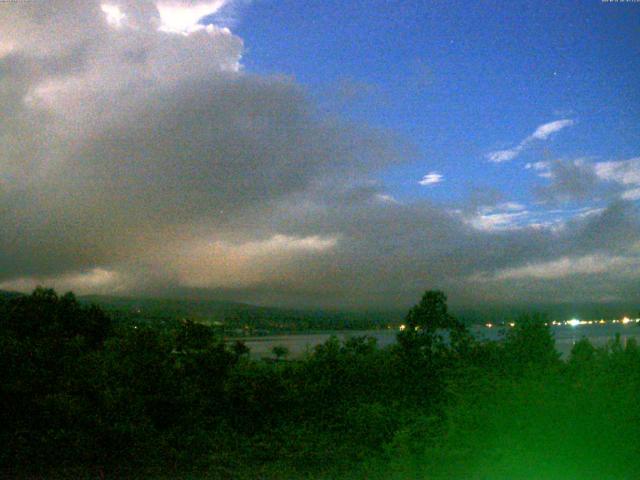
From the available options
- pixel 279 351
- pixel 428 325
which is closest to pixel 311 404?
pixel 279 351

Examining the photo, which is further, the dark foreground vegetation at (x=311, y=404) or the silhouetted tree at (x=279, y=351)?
the silhouetted tree at (x=279, y=351)

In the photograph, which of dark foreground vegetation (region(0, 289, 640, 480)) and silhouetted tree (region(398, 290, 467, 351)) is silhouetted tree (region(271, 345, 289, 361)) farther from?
silhouetted tree (region(398, 290, 467, 351))

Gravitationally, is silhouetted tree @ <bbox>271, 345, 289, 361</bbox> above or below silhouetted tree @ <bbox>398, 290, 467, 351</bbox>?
below

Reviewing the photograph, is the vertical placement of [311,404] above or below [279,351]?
below

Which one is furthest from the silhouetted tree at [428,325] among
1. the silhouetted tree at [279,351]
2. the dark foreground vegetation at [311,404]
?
the silhouetted tree at [279,351]

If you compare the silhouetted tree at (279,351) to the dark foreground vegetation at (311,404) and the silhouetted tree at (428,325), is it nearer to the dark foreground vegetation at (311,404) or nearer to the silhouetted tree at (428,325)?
the dark foreground vegetation at (311,404)

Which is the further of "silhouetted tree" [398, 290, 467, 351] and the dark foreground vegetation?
"silhouetted tree" [398, 290, 467, 351]

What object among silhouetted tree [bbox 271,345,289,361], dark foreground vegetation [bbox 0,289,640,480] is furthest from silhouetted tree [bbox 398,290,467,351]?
silhouetted tree [bbox 271,345,289,361]

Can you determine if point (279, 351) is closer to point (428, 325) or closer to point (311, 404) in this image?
point (311, 404)
